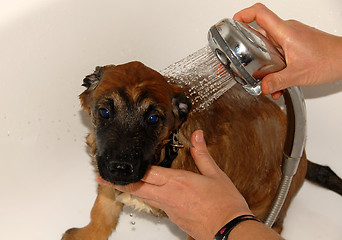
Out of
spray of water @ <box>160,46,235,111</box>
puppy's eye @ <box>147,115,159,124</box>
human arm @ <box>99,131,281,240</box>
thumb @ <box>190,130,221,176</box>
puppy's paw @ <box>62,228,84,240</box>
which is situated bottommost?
puppy's paw @ <box>62,228,84,240</box>

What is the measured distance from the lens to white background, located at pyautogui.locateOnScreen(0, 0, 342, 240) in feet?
8.40

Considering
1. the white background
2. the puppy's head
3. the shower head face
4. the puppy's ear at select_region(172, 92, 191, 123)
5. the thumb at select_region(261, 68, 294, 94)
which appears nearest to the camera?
the shower head face

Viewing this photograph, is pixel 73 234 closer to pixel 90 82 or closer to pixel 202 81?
pixel 90 82

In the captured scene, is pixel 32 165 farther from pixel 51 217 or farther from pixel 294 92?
pixel 294 92

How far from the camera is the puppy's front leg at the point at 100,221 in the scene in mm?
2592

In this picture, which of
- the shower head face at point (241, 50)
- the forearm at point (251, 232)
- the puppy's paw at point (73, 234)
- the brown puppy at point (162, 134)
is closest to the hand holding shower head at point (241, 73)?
the shower head face at point (241, 50)

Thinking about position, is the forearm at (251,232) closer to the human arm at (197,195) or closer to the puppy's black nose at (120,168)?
the human arm at (197,195)

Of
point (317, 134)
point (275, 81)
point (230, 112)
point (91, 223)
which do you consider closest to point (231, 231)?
point (275, 81)

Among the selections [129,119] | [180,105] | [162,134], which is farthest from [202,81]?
[129,119]

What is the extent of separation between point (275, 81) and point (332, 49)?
0.52 metres

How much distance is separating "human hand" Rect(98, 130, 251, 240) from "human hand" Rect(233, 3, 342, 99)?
43 cm

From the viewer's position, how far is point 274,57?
1.67 m

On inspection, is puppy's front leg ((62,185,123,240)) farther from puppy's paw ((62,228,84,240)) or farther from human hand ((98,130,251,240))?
human hand ((98,130,251,240))

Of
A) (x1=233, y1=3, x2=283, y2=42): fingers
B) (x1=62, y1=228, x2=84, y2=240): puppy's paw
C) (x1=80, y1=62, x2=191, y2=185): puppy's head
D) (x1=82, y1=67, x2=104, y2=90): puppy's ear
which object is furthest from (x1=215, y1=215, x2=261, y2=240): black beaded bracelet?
(x1=62, y1=228, x2=84, y2=240): puppy's paw
